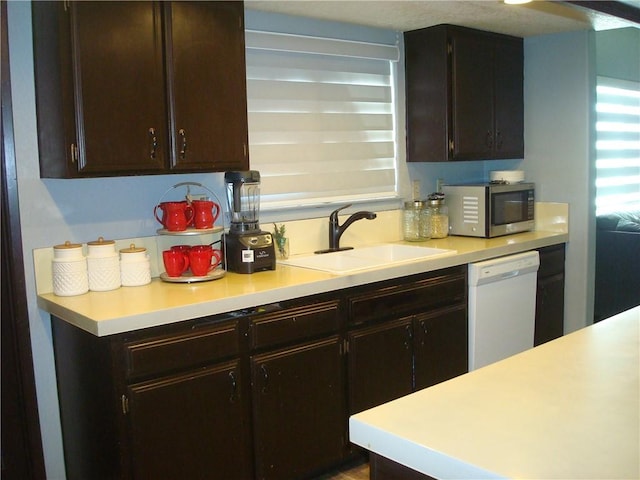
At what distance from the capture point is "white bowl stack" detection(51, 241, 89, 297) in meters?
2.56

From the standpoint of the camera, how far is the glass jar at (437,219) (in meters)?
3.91

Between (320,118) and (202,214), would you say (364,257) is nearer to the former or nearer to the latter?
(320,118)

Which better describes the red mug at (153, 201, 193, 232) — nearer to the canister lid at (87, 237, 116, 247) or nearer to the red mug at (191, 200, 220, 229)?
the red mug at (191, 200, 220, 229)

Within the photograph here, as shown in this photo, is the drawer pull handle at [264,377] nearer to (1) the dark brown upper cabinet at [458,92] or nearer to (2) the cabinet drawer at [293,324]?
(2) the cabinet drawer at [293,324]

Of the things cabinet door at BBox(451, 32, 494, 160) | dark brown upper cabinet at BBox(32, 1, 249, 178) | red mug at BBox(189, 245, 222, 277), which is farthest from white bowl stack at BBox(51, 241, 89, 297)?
cabinet door at BBox(451, 32, 494, 160)

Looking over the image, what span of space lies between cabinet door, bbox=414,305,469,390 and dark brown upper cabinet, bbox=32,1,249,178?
1213mm

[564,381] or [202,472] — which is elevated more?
[564,381]

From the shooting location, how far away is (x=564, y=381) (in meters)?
1.38

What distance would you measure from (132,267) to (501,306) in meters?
1.95

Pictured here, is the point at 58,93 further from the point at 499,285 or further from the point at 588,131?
the point at 588,131

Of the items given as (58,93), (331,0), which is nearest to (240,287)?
(58,93)

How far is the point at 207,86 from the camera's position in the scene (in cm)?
271

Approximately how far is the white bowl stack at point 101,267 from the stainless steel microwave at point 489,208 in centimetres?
214

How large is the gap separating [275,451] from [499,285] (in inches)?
61.0
